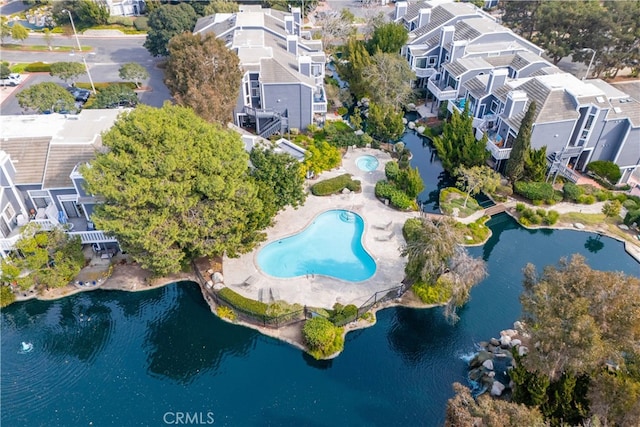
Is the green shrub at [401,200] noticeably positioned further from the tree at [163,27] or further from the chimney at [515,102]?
the tree at [163,27]

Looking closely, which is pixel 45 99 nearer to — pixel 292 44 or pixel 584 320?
pixel 292 44

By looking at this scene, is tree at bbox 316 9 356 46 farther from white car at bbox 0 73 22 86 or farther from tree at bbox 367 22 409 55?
white car at bbox 0 73 22 86

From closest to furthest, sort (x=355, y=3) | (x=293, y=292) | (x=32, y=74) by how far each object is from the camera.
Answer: (x=293, y=292) → (x=32, y=74) → (x=355, y=3)

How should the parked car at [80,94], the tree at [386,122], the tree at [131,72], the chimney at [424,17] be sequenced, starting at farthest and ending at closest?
the chimney at [424,17], the tree at [131,72], the parked car at [80,94], the tree at [386,122]

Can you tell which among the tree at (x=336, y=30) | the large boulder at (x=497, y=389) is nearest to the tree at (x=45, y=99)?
the tree at (x=336, y=30)

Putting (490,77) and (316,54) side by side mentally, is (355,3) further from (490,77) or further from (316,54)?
(490,77)

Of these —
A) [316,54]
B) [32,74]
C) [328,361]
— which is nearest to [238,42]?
[316,54]
